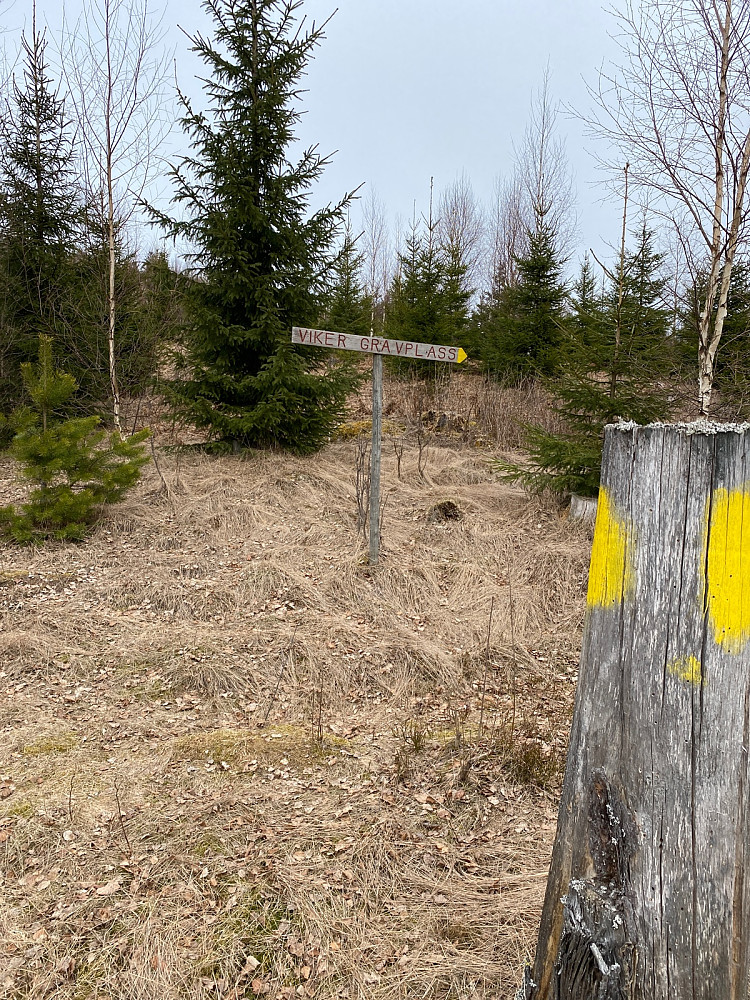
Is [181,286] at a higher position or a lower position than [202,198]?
lower

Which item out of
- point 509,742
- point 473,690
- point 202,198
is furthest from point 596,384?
point 202,198

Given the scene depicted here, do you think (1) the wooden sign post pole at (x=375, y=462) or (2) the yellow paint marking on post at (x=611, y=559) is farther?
(1) the wooden sign post pole at (x=375, y=462)

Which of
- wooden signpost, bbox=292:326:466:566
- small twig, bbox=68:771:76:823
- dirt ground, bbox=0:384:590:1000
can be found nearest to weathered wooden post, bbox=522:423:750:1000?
dirt ground, bbox=0:384:590:1000

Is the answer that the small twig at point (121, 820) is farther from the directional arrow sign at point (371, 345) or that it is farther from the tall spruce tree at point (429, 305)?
the tall spruce tree at point (429, 305)

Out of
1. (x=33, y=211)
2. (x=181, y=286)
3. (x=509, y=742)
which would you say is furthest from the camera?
(x=33, y=211)

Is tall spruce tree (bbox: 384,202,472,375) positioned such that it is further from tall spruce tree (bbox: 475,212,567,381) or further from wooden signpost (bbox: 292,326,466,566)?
wooden signpost (bbox: 292,326,466,566)

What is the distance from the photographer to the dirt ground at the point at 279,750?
2.44 metres

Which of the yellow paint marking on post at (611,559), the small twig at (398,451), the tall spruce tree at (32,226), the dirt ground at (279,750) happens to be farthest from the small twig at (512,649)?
the tall spruce tree at (32,226)

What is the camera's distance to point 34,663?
15.2 feet

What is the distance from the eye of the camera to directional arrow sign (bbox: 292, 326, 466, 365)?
579cm

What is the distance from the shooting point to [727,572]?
1322 millimetres

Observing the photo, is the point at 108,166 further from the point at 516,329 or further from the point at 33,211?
the point at 516,329

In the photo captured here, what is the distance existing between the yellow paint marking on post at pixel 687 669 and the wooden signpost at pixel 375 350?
4.59 metres

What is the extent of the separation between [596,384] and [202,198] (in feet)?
18.9
